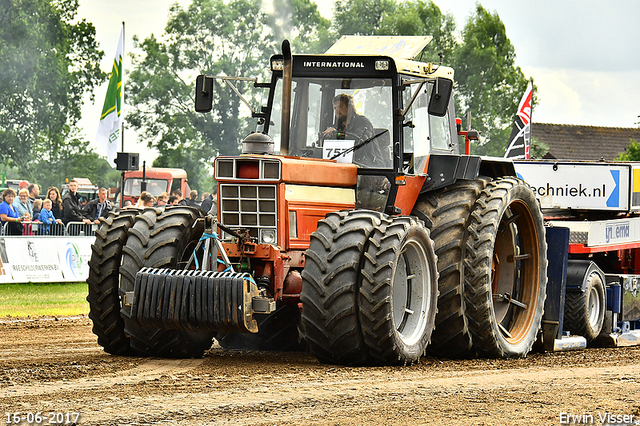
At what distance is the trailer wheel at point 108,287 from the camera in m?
8.69

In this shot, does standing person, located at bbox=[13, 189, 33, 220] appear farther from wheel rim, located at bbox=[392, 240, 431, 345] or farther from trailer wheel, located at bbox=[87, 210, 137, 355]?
wheel rim, located at bbox=[392, 240, 431, 345]

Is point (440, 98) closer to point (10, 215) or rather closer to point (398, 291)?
point (398, 291)

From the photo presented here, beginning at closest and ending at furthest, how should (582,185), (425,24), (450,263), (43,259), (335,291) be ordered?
(335,291) < (450,263) < (582,185) < (43,259) < (425,24)

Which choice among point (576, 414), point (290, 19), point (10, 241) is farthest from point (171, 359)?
point (290, 19)

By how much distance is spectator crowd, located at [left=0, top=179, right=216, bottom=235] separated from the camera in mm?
16891

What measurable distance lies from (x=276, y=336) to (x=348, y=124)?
2.34 meters

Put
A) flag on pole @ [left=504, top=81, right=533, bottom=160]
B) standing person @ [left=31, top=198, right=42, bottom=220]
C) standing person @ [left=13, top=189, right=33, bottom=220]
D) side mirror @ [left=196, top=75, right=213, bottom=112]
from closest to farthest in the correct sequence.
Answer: side mirror @ [left=196, top=75, right=213, bottom=112], standing person @ [left=13, top=189, right=33, bottom=220], standing person @ [left=31, top=198, right=42, bottom=220], flag on pole @ [left=504, top=81, right=533, bottom=160]

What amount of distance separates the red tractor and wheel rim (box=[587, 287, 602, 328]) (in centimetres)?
196

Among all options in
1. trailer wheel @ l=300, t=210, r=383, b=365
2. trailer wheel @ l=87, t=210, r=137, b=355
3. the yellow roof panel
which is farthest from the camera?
the yellow roof panel

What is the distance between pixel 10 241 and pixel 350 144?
8.87 metres

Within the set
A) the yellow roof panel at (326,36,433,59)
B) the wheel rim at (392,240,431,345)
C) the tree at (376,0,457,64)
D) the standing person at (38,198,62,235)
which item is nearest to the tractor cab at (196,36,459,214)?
the yellow roof panel at (326,36,433,59)

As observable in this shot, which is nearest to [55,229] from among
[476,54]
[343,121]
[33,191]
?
[33,191]

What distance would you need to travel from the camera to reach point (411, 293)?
887 cm

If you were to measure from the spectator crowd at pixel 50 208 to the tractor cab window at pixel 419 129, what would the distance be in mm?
6875
